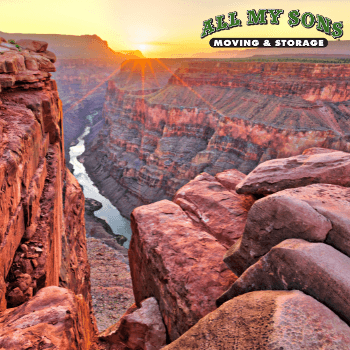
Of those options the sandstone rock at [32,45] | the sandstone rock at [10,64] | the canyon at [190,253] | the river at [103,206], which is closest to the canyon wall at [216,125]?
the river at [103,206]

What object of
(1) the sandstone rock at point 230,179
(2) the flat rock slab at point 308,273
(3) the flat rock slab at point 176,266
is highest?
(2) the flat rock slab at point 308,273

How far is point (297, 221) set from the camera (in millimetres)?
3969

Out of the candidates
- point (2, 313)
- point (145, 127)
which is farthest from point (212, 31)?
point (145, 127)

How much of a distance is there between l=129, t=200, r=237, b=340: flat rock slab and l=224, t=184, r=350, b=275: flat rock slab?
0.74 meters

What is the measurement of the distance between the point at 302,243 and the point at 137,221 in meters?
4.73

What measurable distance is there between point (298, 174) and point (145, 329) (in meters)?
4.98

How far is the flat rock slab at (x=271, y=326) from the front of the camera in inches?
103

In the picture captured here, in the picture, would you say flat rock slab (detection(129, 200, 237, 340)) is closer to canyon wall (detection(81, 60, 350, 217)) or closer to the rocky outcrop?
the rocky outcrop

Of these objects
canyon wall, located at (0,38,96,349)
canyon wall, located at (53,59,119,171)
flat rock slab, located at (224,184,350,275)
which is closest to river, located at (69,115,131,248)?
canyon wall, located at (0,38,96,349)

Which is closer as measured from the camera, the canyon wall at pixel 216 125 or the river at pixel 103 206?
the canyon wall at pixel 216 125

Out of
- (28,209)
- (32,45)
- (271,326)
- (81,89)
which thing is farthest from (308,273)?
(81,89)

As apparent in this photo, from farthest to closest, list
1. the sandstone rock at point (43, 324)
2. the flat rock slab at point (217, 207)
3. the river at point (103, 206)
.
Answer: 1. the river at point (103, 206)
2. the flat rock slab at point (217, 207)
3. the sandstone rock at point (43, 324)

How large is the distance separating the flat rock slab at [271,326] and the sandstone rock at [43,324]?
60.2 inches

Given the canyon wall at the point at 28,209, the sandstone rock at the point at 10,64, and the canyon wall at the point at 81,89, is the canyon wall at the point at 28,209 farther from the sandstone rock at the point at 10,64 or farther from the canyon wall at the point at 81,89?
the canyon wall at the point at 81,89
